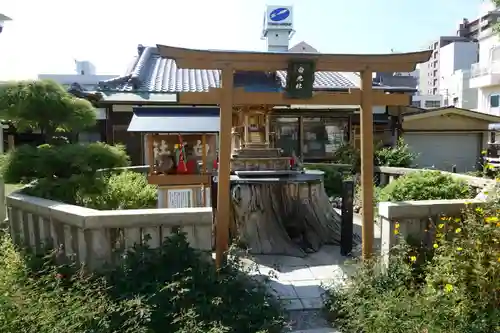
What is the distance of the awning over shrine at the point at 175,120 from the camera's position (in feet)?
17.3

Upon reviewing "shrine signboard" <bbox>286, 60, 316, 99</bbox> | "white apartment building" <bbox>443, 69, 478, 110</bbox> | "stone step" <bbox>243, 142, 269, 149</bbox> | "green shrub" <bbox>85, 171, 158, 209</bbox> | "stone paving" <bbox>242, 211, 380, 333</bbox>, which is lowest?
"stone paving" <bbox>242, 211, 380, 333</bbox>

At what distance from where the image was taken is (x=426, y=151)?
13297 mm

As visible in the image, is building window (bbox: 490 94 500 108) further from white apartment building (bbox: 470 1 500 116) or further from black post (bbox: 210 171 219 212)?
black post (bbox: 210 171 219 212)

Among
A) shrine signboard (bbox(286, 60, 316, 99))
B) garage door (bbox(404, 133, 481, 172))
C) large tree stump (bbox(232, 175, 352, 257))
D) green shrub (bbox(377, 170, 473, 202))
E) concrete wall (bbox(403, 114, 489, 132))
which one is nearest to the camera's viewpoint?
shrine signboard (bbox(286, 60, 316, 99))

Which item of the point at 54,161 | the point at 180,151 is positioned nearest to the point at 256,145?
the point at 180,151

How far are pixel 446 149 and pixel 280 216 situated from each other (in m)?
10.7

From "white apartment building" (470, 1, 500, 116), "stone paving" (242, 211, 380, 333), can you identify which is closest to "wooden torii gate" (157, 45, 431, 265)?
"stone paving" (242, 211, 380, 333)

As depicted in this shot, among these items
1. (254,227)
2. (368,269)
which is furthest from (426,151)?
(368,269)

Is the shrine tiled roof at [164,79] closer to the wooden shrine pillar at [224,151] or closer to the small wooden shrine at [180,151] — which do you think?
the small wooden shrine at [180,151]

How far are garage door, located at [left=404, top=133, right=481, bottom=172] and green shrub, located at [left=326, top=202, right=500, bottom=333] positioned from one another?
10544 millimetres

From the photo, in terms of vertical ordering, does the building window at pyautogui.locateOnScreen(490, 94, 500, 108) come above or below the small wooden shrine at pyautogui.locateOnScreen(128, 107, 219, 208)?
above

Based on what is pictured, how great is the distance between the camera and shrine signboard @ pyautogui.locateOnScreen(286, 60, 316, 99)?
12.6 ft

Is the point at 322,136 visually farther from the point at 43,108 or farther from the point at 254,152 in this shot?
the point at 43,108

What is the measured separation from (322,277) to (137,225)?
2155 millimetres
